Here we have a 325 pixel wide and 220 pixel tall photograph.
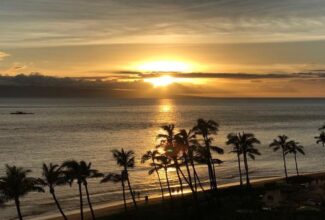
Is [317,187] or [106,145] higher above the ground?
[106,145]

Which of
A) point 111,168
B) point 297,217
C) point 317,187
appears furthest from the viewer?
point 111,168

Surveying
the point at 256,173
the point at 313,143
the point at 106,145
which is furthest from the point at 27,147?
the point at 313,143

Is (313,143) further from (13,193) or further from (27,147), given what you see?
(13,193)

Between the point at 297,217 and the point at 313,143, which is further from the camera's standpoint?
the point at 313,143

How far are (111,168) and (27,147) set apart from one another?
5651cm

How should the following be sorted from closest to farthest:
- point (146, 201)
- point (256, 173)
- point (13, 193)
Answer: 1. point (13, 193)
2. point (146, 201)
3. point (256, 173)

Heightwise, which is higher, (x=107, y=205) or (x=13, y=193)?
(x=13, y=193)

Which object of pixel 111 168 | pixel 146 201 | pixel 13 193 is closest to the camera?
pixel 13 193

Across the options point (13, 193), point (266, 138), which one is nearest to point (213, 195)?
point (13, 193)

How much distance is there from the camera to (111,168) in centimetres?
11325

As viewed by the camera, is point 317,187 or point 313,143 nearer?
point 317,187

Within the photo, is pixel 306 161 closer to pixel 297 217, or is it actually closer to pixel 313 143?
pixel 313 143

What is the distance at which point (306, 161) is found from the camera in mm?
120625

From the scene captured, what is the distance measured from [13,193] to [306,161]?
90.1m
